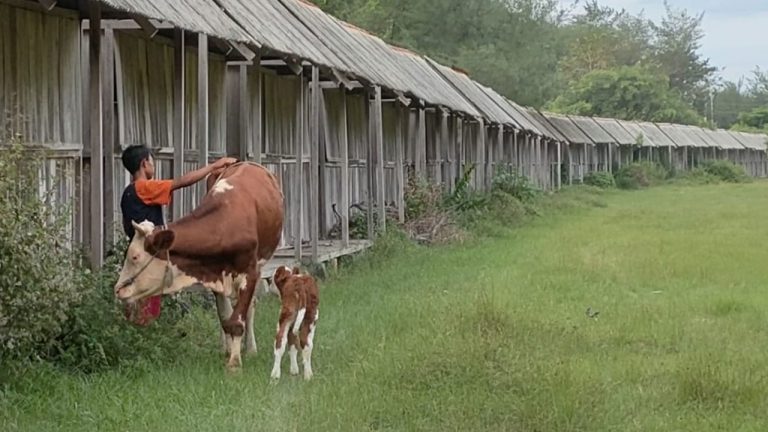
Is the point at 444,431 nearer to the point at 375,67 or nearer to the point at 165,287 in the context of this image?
the point at 165,287

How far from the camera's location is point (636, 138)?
56.1 m

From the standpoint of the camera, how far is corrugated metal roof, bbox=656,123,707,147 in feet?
202

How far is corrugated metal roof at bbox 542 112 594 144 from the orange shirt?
38.4 m

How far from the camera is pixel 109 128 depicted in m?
8.91

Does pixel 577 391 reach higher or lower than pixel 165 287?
lower

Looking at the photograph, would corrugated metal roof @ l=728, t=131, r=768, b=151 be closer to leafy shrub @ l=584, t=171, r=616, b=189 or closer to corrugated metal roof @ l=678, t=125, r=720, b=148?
corrugated metal roof @ l=678, t=125, r=720, b=148

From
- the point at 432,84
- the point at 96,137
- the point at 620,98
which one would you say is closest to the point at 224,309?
the point at 96,137

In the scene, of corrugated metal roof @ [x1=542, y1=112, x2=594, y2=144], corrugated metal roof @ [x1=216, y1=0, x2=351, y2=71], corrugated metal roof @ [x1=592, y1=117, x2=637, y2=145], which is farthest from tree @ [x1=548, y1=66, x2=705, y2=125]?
corrugated metal roof @ [x1=216, y1=0, x2=351, y2=71]

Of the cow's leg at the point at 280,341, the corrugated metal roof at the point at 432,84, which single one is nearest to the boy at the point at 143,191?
the cow's leg at the point at 280,341

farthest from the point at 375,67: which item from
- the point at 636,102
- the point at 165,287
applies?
the point at 636,102

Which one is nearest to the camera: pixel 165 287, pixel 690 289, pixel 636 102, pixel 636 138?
pixel 165 287

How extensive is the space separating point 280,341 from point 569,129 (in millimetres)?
42305

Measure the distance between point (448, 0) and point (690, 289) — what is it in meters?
36.0

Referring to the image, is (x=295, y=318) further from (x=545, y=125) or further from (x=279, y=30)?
(x=545, y=125)
